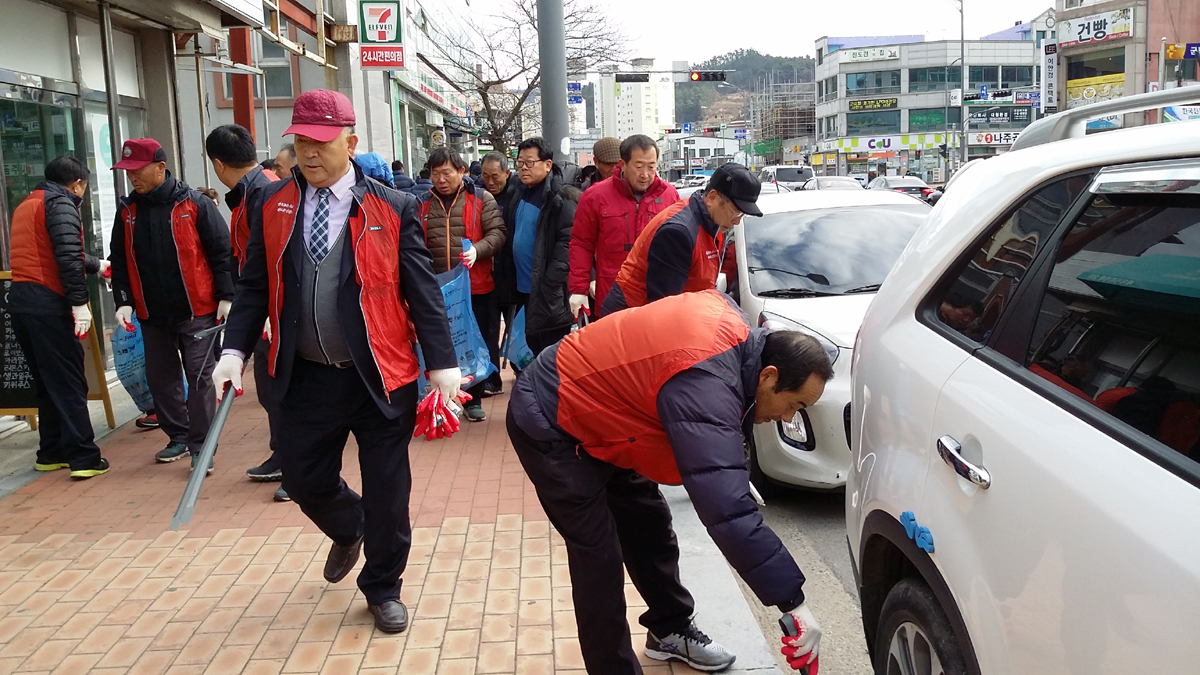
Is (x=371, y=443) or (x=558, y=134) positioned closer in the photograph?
(x=371, y=443)

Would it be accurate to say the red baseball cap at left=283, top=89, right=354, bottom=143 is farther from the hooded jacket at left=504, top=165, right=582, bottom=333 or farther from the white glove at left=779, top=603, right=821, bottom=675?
the hooded jacket at left=504, top=165, right=582, bottom=333

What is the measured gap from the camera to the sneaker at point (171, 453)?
6410 mm

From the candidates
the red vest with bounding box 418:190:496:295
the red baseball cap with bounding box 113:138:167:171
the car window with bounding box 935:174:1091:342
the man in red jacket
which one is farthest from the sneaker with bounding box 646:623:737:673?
the red vest with bounding box 418:190:496:295

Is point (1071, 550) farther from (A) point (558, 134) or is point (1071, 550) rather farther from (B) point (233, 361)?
(A) point (558, 134)

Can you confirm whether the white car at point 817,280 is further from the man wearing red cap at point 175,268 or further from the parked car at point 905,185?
the parked car at point 905,185

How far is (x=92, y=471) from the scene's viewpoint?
612 cm

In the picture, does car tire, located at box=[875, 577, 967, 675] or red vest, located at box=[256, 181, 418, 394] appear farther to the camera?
red vest, located at box=[256, 181, 418, 394]

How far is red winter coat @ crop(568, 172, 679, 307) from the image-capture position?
237 inches

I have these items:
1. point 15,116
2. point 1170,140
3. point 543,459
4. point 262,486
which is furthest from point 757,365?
point 15,116

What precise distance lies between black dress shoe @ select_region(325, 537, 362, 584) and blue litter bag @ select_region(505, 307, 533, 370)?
3.64 meters

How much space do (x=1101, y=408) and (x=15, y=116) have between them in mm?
8318

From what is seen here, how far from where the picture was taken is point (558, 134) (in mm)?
10258

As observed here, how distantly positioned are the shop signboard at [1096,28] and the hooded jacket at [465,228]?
180 ft

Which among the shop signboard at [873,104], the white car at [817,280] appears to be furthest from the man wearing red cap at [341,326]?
the shop signboard at [873,104]
